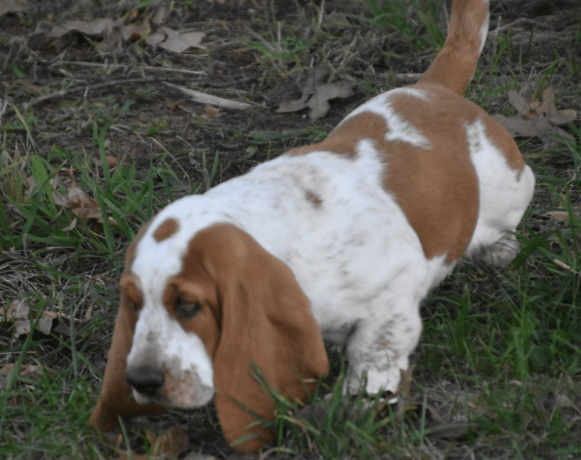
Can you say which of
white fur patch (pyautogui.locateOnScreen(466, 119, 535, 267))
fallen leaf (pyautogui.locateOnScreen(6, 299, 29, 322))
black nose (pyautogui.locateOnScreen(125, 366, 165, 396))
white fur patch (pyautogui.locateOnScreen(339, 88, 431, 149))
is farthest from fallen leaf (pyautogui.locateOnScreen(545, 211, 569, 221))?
fallen leaf (pyautogui.locateOnScreen(6, 299, 29, 322))

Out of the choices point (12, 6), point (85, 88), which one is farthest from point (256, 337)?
point (12, 6)

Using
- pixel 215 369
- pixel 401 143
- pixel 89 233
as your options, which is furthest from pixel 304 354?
pixel 89 233

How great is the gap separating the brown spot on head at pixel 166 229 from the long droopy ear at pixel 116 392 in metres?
0.33

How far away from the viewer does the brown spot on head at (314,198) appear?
3.02m

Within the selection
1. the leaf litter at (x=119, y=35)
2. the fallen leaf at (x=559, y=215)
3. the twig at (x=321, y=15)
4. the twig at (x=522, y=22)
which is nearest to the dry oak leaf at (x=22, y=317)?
the fallen leaf at (x=559, y=215)

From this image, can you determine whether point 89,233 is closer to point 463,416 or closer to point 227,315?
point 227,315

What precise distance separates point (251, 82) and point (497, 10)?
1.78 metres

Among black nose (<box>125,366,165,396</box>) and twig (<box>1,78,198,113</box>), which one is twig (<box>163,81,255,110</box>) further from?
black nose (<box>125,366,165,396</box>)

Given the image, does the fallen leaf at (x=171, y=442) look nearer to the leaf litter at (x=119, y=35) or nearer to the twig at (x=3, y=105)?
the twig at (x=3, y=105)

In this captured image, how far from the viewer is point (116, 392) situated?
2.85m

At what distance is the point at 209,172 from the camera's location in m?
4.50

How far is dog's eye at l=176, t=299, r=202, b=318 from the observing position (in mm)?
2547

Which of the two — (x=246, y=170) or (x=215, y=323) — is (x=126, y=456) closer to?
(x=215, y=323)

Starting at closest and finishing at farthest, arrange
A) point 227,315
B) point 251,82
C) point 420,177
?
point 227,315 → point 420,177 → point 251,82
